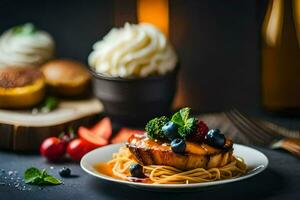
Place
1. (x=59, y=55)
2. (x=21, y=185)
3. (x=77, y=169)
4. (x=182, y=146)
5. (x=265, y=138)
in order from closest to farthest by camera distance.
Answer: (x=182, y=146)
(x=21, y=185)
(x=77, y=169)
(x=265, y=138)
(x=59, y=55)

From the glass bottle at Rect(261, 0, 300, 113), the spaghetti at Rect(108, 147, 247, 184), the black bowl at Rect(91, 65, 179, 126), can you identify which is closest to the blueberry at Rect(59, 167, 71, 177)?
the spaghetti at Rect(108, 147, 247, 184)

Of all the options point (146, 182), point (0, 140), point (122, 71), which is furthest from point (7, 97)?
point (146, 182)

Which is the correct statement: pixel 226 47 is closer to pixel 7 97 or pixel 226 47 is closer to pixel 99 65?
pixel 99 65

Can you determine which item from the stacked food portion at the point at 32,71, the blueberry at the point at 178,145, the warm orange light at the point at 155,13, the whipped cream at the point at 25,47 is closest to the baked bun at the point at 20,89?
the stacked food portion at the point at 32,71

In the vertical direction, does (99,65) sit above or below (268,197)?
above

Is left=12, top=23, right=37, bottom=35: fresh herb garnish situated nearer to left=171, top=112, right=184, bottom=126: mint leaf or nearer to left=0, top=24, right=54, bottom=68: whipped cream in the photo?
left=0, top=24, right=54, bottom=68: whipped cream

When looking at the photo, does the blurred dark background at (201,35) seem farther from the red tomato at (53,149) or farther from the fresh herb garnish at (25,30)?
the red tomato at (53,149)

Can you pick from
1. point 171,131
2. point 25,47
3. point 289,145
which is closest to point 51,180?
point 171,131
